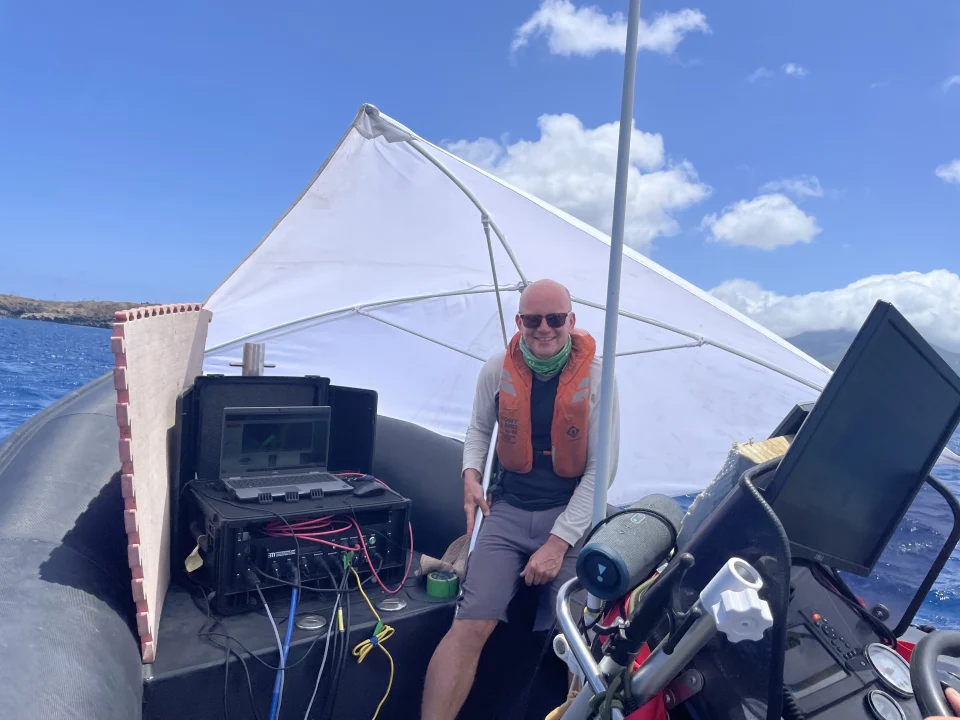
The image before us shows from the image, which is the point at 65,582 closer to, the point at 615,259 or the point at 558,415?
the point at 558,415

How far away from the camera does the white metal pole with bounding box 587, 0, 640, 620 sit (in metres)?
1.93

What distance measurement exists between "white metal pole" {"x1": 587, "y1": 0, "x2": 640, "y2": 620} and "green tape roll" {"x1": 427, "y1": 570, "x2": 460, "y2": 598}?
87 centimetres

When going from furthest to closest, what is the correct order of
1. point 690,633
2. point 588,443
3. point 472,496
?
point 472,496 → point 588,443 → point 690,633

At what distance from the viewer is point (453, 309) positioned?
464cm

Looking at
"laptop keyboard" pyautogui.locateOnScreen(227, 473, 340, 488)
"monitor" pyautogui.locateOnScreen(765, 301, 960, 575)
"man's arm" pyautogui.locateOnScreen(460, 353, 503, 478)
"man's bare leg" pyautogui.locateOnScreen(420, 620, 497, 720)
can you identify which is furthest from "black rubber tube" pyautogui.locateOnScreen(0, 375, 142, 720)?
"monitor" pyautogui.locateOnScreen(765, 301, 960, 575)

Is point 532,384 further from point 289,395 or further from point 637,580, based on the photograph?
point 637,580

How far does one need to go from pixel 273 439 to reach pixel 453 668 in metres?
1.13

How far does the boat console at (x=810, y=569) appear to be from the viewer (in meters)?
1.03

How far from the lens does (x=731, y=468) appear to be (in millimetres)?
1272

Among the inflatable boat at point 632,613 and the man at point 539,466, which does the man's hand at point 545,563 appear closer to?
the man at point 539,466

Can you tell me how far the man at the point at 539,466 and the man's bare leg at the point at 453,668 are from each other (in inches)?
0.8

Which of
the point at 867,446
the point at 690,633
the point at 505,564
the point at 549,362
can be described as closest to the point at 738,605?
the point at 690,633

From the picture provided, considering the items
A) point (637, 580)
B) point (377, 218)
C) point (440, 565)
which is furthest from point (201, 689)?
point (377, 218)

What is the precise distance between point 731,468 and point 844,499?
195mm
